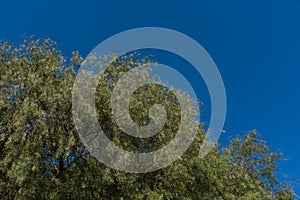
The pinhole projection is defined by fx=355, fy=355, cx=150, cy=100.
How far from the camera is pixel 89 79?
56.2 feet

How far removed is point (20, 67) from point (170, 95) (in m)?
8.11

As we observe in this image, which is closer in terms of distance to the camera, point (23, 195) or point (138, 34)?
point (23, 195)

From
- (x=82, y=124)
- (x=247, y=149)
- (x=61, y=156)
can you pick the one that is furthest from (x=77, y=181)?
(x=247, y=149)

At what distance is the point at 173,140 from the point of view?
17375 mm

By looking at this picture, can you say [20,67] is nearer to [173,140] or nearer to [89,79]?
[89,79]

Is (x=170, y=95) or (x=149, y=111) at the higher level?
(x=170, y=95)

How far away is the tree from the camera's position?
50.1 ft

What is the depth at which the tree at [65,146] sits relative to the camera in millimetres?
15266

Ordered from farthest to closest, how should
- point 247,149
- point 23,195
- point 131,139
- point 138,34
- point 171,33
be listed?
1. point 247,149
2. point 171,33
3. point 138,34
4. point 131,139
5. point 23,195

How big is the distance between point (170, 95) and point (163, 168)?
4.26m

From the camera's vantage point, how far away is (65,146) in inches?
613

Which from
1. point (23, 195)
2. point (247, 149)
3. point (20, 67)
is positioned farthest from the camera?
point (247, 149)

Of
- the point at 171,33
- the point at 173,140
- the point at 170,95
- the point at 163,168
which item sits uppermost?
the point at 171,33

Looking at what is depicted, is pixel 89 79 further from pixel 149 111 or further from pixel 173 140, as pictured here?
pixel 173 140
